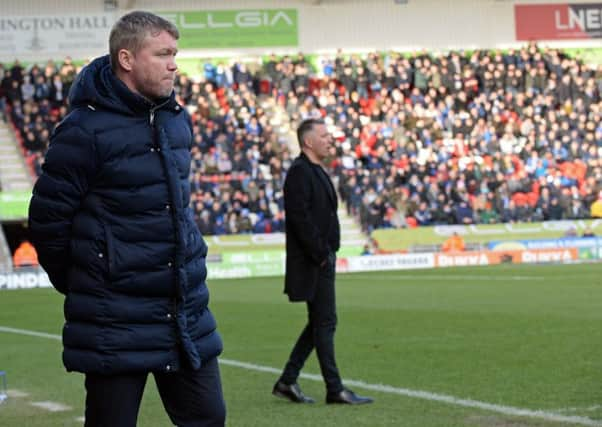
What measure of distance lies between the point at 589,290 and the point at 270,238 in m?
14.8

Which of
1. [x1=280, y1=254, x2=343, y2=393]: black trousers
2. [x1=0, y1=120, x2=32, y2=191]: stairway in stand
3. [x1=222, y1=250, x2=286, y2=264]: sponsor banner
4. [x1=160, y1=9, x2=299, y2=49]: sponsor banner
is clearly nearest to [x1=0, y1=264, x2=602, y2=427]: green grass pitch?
[x1=280, y1=254, x2=343, y2=393]: black trousers

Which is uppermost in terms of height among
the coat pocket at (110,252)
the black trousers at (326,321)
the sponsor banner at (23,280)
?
the coat pocket at (110,252)

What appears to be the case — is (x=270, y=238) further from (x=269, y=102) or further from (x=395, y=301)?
(x=395, y=301)

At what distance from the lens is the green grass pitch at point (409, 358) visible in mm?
8844

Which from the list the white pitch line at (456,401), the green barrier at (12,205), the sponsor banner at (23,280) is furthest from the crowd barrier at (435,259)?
the white pitch line at (456,401)

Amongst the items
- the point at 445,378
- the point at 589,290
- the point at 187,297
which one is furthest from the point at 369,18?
the point at 187,297

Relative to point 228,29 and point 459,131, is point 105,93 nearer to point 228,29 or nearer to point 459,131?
point 459,131

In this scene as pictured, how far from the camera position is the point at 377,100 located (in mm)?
44000

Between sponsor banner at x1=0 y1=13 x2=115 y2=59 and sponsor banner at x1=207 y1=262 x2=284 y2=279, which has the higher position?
sponsor banner at x1=0 y1=13 x2=115 y2=59

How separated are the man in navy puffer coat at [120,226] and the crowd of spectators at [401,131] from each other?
3083cm

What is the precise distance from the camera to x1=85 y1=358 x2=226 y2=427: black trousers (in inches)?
187

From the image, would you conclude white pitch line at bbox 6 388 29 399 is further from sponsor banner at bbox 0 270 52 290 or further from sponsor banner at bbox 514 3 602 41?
sponsor banner at bbox 514 3 602 41

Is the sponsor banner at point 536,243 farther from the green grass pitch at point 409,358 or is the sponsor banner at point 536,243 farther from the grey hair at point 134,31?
the grey hair at point 134,31

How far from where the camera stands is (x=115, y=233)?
4.70 metres
